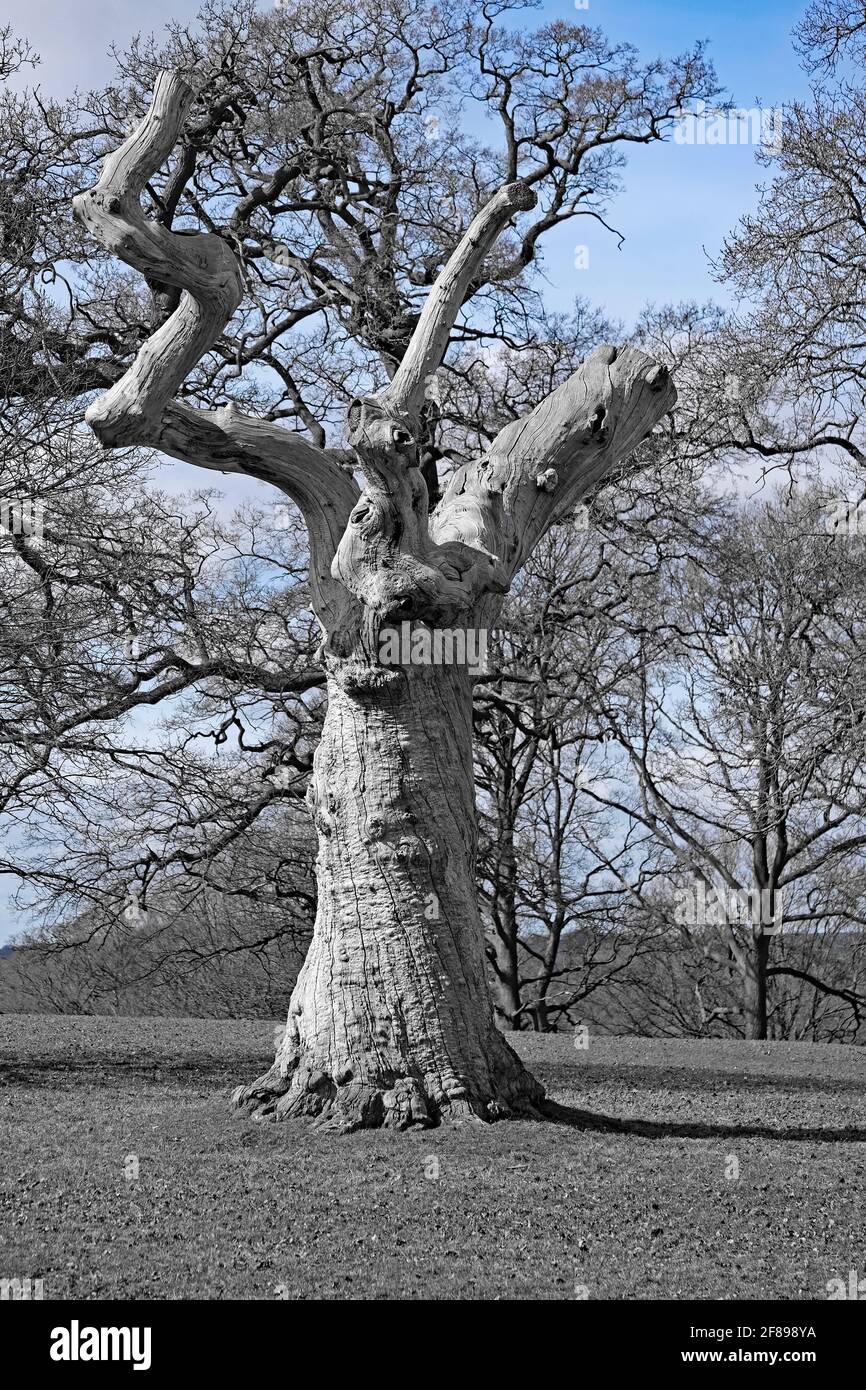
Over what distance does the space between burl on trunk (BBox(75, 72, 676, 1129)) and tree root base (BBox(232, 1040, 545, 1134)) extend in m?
0.01

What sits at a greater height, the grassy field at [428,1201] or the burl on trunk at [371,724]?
the burl on trunk at [371,724]

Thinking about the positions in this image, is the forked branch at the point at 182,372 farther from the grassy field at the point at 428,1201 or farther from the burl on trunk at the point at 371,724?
the grassy field at the point at 428,1201

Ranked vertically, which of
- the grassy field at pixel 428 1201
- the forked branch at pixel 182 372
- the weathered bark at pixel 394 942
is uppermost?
the forked branch at pixel 182 372

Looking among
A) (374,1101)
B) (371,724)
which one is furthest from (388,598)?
(374,1101)

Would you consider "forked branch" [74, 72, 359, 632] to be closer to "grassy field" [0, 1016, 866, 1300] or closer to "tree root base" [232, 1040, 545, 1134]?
"tree root base" [232, 1040, 545, 1134]

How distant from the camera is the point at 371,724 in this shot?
8008mm

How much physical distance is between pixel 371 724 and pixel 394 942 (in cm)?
140

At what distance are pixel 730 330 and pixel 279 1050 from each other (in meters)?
10.3

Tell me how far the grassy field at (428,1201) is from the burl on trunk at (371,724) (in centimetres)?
52

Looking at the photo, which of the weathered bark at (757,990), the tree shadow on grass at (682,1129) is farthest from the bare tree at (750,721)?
the tree shadow on grass at (682,1129)

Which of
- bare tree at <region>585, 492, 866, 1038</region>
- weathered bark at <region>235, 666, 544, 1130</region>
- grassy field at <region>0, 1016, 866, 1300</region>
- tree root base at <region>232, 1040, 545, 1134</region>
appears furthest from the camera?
bare tree at <region>585, 492, 866, 1038</region>

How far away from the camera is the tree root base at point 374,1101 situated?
7.38 metres

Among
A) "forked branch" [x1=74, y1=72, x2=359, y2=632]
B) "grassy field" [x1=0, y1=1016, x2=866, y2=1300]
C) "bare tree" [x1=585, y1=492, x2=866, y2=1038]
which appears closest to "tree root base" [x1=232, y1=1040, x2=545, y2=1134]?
"grassy field" [x1=0, y1=1016, x2=866, y2=1300]

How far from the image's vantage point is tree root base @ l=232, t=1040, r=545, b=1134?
7.38m
